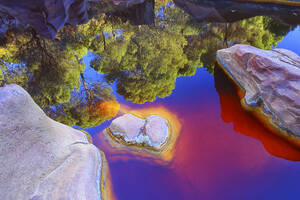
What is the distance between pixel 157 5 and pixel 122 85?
11201 mm

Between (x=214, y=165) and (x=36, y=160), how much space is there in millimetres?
3643

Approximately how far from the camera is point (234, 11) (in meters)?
13.4

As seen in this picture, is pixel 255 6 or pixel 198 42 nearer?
pixel 198 42

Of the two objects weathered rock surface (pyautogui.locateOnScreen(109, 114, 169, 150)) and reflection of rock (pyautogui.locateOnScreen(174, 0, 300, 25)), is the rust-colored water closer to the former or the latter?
weathered rock surface (pyautogui.locateOnScreen(109, 114, 169, 150))

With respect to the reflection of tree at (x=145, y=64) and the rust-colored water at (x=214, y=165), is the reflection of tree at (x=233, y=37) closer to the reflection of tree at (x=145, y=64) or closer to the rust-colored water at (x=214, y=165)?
the reflection of tree at (x=145, y=64)

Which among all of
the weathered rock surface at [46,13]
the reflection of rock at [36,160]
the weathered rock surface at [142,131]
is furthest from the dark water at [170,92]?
the reflection of rock at [36,160]

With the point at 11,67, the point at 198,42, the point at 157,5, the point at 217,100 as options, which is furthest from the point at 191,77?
the point at 157,5

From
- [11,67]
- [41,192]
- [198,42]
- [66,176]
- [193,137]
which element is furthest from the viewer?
[198,42]

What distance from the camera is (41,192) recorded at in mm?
2723

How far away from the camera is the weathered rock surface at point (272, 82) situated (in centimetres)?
440

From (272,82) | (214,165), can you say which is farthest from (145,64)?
(214,165)

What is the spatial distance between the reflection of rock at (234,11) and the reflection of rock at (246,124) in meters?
8.24

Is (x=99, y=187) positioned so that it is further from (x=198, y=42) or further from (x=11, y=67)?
(x=198, y=42)

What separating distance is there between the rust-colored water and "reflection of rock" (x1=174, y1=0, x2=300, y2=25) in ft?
32.2
